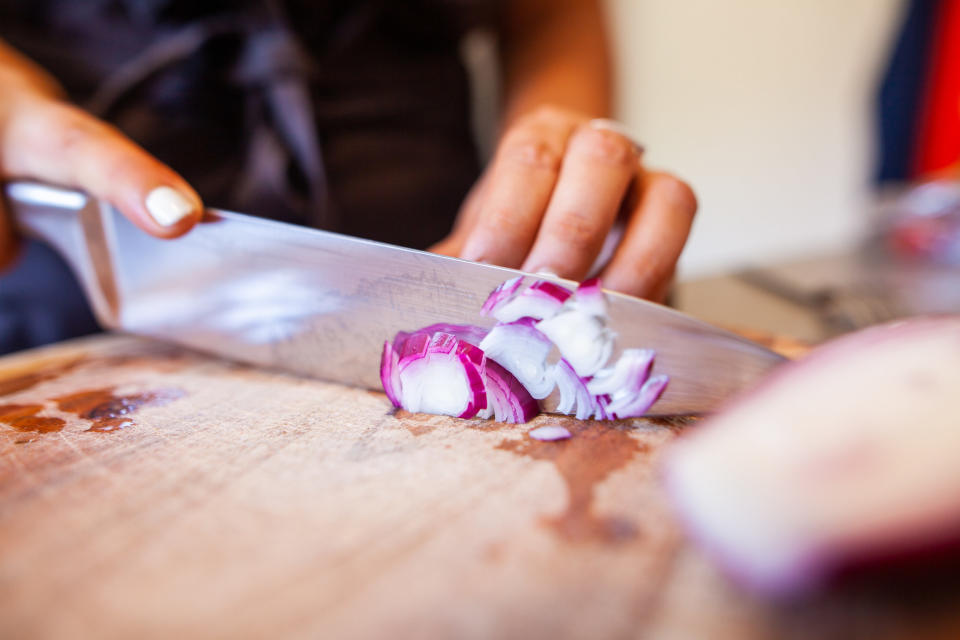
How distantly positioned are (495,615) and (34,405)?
594mm

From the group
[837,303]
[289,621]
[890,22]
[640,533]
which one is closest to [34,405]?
[289,621]

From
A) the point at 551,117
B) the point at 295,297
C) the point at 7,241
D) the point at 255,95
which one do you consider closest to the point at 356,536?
the point at 295,297

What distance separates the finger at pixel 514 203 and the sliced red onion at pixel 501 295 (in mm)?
82

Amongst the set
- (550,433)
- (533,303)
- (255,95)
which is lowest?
(550,433)

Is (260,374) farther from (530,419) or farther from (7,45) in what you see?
(7,45)

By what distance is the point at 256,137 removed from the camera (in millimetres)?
1019

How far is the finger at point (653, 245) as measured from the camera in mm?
632

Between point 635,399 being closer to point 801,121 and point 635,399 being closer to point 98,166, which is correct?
point 98,166

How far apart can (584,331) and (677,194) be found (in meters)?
0.24

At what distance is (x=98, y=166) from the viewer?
0.66 metres

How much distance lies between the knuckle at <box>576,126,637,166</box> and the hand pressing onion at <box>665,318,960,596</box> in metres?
0.35

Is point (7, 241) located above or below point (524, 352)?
above

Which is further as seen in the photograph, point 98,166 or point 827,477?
point 98,166

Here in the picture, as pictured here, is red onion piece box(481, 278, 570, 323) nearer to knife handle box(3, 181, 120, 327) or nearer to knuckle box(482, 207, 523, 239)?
knuckle box(482, 207, 523, 239)
